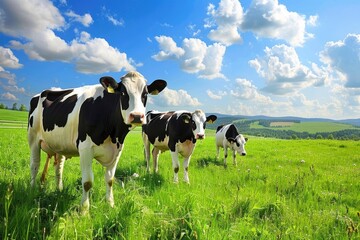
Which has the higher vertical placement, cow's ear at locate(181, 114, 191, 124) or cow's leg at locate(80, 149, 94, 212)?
cow's ear at locate(181, 114, 191, 124)

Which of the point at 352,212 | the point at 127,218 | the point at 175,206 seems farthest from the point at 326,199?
→ the point at 127,218

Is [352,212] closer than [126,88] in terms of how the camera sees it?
No

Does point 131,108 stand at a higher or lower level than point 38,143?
higher

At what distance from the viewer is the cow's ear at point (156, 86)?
18.0ft

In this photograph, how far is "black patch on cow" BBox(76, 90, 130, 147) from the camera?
4.95 meters

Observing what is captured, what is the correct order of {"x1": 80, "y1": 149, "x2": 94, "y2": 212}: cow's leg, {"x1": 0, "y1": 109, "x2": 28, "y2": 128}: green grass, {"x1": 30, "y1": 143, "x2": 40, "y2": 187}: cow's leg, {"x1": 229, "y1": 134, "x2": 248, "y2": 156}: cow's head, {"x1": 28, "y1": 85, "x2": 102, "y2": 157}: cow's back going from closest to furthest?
{"x1": 80, "y1": 149, "x2": 94, "y2": 212}: cow's leg < {"x1": 28, "y1": 85, "x2": 102, "y2": 157}: cow's back < {"x1": 30, "y1": 143, "x2": 40, "y2": 187}: cow's leg < {"x1": 229, "y1": 134, "x2": 248, "y2": 156}: cow's head < {"x1": 0, "y1": 109, "x2": 28, "y2": 128}: green grass

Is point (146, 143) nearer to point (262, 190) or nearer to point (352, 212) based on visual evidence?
point (262, 190)

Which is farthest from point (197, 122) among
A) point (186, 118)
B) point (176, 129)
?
point (176, 129)

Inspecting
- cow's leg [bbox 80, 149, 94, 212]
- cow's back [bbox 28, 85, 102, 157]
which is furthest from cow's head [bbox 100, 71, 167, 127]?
cow's leg [bbox 80, 149, 94, 212]

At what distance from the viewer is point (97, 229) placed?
380 cm

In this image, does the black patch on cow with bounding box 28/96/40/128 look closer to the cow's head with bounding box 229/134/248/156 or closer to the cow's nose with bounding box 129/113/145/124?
the cow's nose with bounding box 129/113/145/124

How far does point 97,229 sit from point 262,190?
557cm

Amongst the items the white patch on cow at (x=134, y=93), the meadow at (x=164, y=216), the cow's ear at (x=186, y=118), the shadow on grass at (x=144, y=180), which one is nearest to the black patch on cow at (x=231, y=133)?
the cow's ear at (x=186, y=118)

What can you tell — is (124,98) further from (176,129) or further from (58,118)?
(176,129)
